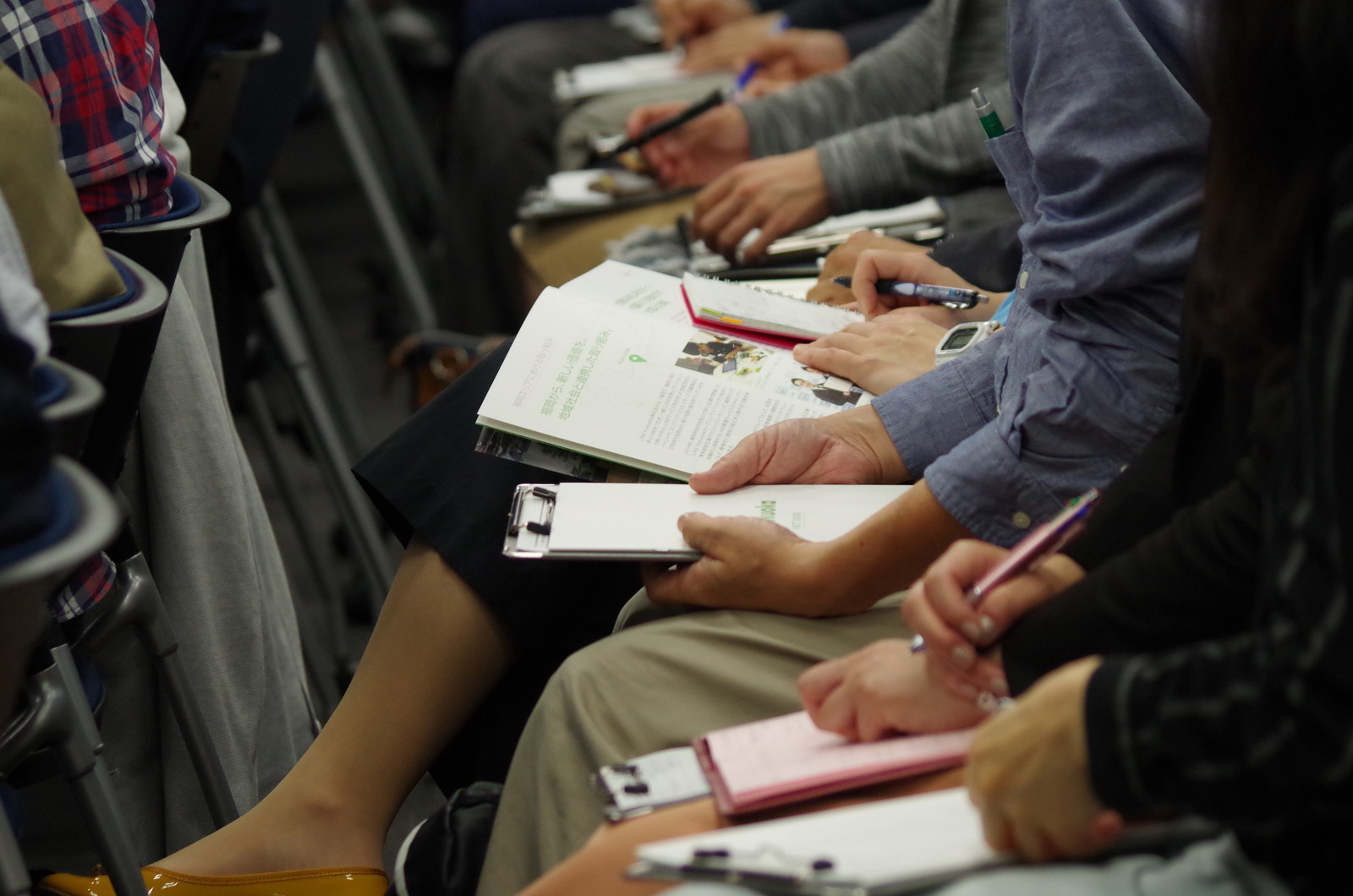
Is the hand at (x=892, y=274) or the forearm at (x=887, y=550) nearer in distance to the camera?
the forearm at (x=887, y=550)

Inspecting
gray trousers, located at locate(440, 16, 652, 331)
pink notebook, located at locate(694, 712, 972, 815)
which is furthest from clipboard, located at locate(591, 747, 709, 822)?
gray trousers, located at locate(440, 16, 652, 331)

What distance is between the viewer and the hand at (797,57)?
89.0 inches

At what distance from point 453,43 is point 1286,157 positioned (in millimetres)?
3532

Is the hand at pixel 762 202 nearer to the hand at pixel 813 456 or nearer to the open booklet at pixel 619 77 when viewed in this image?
the hand at pixel 813 456

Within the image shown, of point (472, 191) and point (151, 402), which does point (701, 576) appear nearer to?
point (151, 402)

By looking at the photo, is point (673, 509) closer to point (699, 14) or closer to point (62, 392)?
point (62, 392)

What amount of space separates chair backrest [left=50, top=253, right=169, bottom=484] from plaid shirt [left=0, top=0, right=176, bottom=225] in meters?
0.10

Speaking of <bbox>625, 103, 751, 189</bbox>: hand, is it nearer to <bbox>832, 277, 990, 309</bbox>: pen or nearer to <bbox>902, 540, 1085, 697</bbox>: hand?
<bbox>832, 277, 990, 309</bbox>: pen

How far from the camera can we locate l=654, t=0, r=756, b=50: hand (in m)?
2.56

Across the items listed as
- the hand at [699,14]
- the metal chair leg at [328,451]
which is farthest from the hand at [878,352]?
the hand at [699,14]

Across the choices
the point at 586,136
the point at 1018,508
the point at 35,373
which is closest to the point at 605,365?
the point at 1018,508

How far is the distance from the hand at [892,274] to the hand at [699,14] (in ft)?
4.48

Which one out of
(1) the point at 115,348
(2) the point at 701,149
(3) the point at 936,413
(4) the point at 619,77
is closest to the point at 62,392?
(1) the point at 115,348

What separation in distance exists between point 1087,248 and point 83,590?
2.67ft
